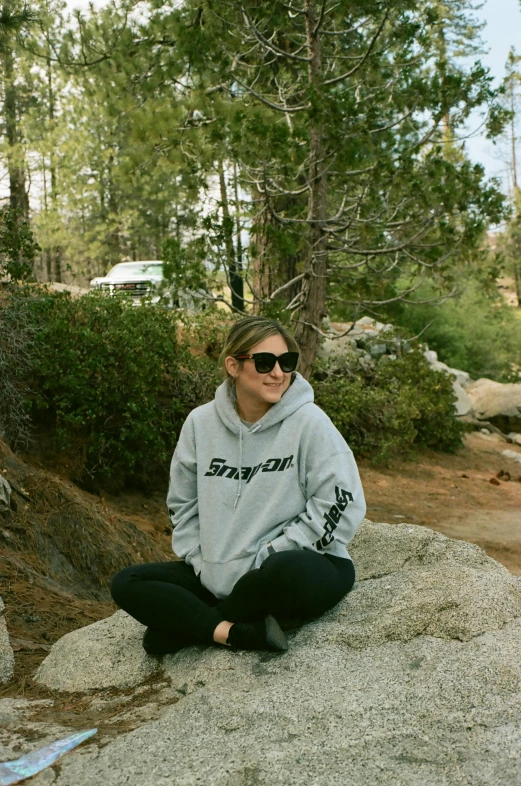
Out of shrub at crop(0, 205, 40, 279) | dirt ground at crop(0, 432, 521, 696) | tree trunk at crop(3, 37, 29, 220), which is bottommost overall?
dirt ground at crop(0, 432, 521, 696)

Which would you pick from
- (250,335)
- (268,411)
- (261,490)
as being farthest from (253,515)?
(250,335)

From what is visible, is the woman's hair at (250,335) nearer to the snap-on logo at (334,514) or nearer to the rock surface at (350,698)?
the snap-on logo at (334,514)

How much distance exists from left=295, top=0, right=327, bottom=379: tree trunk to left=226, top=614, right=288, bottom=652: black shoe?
564 cm

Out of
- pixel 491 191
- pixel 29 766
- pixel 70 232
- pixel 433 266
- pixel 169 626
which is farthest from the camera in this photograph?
pixel 70 232

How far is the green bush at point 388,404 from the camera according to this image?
10828 millimetres

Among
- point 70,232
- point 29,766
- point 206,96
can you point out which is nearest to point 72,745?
point 29,766

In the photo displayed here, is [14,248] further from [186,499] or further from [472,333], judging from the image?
[472,333]

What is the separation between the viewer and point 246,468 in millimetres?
3387

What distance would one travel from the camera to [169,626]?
127 inches

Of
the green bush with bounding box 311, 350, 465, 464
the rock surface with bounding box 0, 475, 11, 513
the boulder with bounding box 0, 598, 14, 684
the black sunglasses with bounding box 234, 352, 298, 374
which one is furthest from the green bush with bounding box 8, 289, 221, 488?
the black sunglasses with bounding box 234, 352, 298, 374

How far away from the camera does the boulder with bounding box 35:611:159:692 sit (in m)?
3.27

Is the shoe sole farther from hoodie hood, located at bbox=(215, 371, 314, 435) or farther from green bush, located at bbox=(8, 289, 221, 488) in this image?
green bush, located at bbox=(8, 289, 221, 488)

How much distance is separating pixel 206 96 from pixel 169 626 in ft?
25.3

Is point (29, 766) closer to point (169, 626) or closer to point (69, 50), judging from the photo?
point (169, 626)
